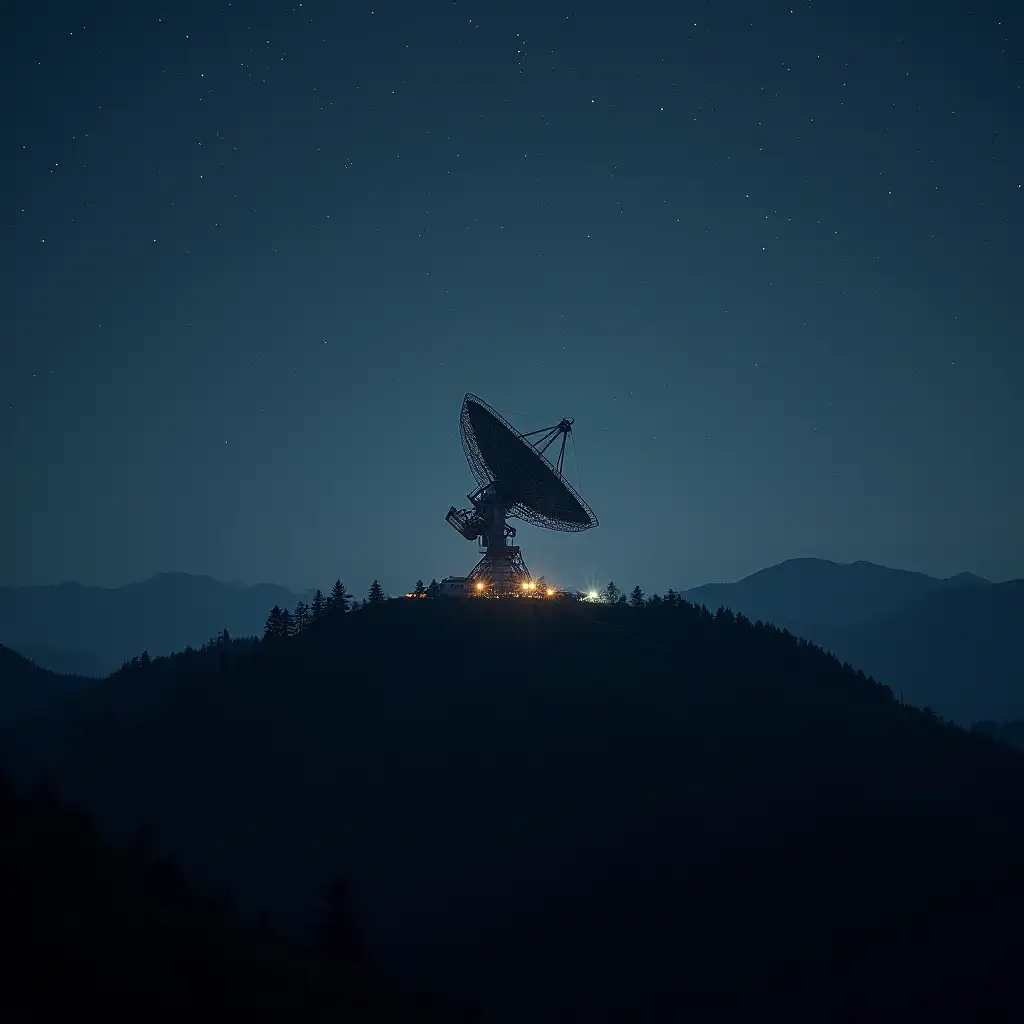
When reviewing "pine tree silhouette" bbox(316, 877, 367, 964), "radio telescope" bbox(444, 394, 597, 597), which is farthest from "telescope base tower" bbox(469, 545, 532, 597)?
"pine tree silhouette" bbox(316, 877, 367, 964)

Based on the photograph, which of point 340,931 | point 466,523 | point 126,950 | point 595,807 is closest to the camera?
point 126,950

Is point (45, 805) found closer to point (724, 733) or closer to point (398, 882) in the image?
point (398, 882)

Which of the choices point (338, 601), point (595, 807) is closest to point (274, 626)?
point (338, 601)

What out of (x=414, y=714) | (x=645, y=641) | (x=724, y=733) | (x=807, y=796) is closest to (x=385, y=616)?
(x=414, y=714)

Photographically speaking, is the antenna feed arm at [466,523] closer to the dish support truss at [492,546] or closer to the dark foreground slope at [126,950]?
the dish support truss at [492,546]

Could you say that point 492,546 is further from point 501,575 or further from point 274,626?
point 274,626

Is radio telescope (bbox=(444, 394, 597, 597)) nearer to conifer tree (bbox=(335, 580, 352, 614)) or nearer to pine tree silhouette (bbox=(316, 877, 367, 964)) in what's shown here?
conifer tree (bbox=(335, 580, 352, 614))
